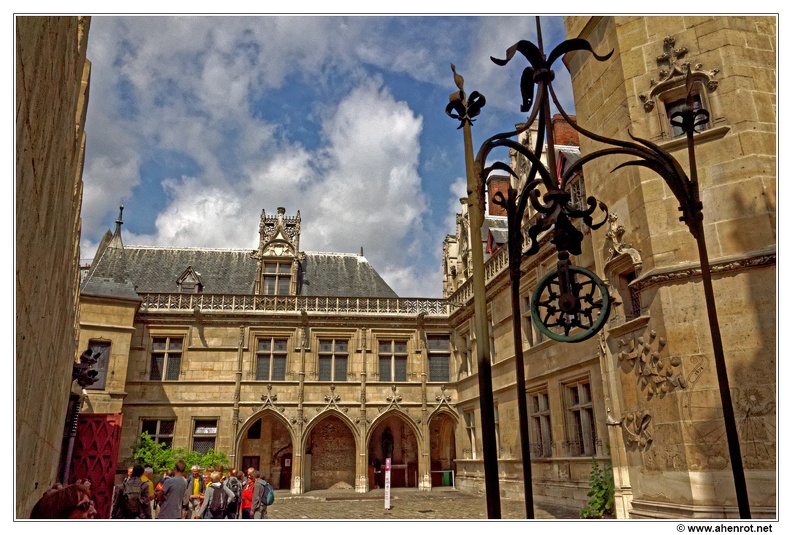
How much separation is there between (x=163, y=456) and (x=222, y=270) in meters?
7.78

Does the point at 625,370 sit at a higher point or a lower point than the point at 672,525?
higher

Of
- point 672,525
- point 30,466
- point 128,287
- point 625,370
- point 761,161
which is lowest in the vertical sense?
point 672,525

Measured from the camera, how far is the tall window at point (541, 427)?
12.6m

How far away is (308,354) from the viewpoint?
18875 millimetres

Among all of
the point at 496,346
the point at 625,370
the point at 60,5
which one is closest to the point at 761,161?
the point at 625,370

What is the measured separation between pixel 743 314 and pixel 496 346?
30.6ft

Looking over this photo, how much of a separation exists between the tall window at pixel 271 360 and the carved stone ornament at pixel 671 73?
14.6 meters

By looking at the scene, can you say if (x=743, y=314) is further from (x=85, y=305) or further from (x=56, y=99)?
(x=85, y=305)

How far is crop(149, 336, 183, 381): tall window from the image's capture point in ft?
59.5

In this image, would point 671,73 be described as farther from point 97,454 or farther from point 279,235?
point 279,235

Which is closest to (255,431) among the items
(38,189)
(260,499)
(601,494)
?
(260,499)

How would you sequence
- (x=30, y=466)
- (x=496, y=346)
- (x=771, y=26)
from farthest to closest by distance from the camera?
1. (x=496, y=346)
2. (x=771, y=26)
3. (x=30, y=466)

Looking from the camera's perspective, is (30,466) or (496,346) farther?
(496,346)

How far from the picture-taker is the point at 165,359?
18203 mm
